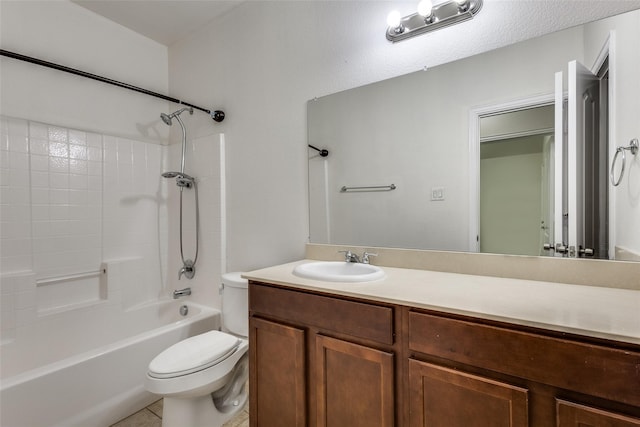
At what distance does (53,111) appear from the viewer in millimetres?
2016

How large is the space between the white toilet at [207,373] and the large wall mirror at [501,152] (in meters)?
0.74

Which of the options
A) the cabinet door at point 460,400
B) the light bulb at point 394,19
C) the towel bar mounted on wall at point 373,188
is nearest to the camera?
the cabinet door at point 460,400

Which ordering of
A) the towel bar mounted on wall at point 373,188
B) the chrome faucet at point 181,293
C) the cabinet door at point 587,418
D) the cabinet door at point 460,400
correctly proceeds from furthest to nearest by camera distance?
the chrome faucet at point 181,293 → the towel bar mounted on wall at point 373,188 → the cabinet door at point 460,400 → the cabinet door at point 587,418

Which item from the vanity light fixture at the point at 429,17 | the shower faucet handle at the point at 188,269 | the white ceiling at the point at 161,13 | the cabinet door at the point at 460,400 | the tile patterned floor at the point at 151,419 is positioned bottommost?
the tile patterned floor at the point at 151,419

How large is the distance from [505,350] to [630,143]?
888mm

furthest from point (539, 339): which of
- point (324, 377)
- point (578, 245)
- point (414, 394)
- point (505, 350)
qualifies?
point (324, 377)

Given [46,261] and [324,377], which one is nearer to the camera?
[324,377]

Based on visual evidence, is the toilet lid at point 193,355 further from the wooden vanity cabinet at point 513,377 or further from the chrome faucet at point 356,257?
the wooden vanity cabinet at point 513,377

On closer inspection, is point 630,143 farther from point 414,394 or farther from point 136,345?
point 136,345

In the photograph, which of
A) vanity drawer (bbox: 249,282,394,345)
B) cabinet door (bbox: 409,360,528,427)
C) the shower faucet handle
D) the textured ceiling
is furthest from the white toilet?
the textured ceiling

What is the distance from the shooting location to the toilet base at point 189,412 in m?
1.50

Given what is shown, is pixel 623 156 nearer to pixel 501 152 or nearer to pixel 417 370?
pixel 501 152

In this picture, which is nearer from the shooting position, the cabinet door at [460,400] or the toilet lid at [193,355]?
the cabinet door at [460,400]

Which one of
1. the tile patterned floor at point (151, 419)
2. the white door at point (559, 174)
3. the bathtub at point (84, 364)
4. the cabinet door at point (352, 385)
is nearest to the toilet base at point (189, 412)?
the tile patterned floor at point (151, 419)
